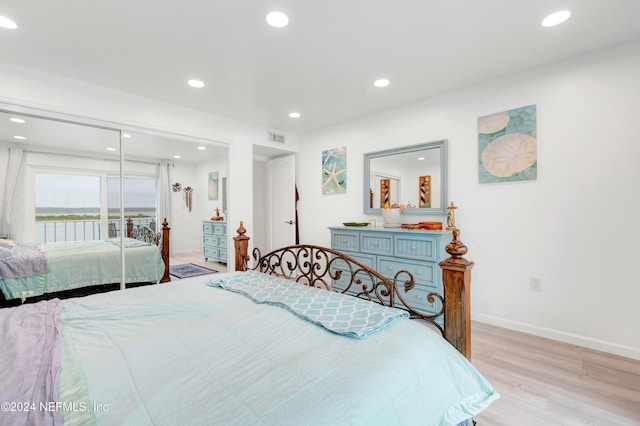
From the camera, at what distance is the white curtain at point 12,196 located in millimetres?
2623

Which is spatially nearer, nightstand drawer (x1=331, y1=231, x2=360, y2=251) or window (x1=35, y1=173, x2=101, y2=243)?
window (x1=35, y1=173, x2=101, y2=243)

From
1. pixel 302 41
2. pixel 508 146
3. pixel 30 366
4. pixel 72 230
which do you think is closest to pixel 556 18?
pixel 508 146

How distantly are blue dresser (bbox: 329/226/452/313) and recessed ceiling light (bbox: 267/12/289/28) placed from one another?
225cm

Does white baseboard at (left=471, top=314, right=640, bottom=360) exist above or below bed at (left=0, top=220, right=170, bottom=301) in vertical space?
below

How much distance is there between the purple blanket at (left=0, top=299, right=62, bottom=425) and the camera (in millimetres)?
654

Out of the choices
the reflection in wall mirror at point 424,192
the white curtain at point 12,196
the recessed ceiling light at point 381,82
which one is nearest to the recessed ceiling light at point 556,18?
the recessed ceiling light at point 381,82

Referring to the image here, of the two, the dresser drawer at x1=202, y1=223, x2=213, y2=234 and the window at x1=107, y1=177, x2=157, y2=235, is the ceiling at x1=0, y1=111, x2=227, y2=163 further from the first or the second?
the dresser drawer at x1=202, y1=223, x2=213, y2=234

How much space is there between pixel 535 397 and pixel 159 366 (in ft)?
7.05

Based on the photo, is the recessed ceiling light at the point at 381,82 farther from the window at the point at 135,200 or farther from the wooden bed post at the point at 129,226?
the wooden bed post at the point at 129,226

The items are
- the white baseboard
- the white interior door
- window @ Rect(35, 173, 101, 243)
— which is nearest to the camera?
the white baseboard

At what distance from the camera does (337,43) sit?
226cm

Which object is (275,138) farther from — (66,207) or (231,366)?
→ (231,366)

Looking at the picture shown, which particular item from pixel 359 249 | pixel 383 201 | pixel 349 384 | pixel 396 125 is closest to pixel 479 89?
pixel 396 125

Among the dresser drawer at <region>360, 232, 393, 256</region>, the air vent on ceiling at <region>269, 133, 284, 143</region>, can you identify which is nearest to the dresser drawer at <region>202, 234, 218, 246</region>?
the air vent on ceiling at <region>269, 133, 284, 143</region>
